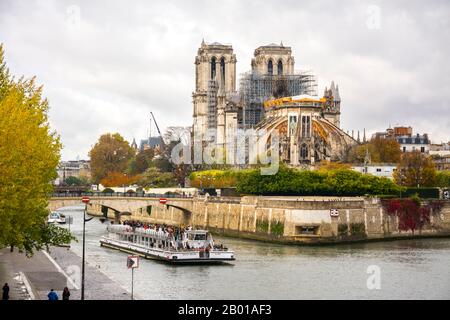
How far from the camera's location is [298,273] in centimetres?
4338

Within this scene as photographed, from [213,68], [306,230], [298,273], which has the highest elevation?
[213,68]

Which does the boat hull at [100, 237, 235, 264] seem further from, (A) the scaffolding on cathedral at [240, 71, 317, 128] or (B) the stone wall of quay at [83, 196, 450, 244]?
(A) the scaffolding on cathedral at [240, 71, 317, 128]

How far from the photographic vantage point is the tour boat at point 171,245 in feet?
158

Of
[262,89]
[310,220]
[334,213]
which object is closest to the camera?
[310,220]

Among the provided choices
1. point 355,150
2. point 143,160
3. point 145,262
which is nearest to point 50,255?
point 145,262

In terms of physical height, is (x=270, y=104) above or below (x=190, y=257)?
above

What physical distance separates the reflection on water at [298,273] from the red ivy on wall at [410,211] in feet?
22.0

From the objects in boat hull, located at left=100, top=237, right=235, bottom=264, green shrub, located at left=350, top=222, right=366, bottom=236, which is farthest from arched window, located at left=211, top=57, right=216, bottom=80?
boat hull, located at left=100, top=237, right=235, bottom=264

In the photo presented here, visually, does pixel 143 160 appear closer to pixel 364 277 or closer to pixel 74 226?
pixel 74 226

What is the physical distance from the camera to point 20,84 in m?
35.0

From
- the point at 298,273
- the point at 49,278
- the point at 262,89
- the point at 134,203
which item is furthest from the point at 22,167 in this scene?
the point at 262,89

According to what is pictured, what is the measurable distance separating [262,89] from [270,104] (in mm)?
10218

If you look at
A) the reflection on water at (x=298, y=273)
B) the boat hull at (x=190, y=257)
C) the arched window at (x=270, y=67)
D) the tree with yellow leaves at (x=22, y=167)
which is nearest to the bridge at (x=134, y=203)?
the reflection on water at (x=298, y=273)

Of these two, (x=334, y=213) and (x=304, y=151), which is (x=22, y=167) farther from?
(x=304, y=151)
